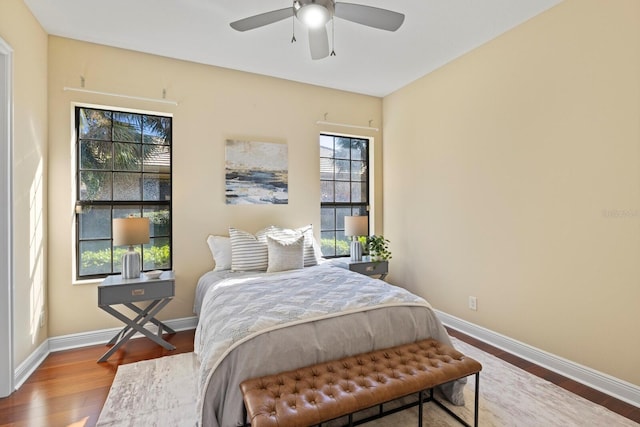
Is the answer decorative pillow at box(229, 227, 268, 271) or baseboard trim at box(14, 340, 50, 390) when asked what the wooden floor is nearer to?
baseboard trim at box(14, 340, 50, 390)

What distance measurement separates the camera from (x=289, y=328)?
5.80ft

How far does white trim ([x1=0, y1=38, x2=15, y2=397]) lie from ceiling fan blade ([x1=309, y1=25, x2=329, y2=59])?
2.09 metres

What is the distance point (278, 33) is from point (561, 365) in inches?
143

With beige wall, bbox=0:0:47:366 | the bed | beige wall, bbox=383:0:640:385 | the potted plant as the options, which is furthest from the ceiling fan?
the potted plant

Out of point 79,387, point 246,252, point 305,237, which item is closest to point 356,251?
point 305,237

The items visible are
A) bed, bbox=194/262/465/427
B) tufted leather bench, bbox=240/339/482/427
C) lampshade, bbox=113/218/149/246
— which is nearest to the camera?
tufted leather bench, bbox=240/339/482/427

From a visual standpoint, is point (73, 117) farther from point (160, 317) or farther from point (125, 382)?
point (125, 382)

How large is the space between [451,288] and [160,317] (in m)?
3.12

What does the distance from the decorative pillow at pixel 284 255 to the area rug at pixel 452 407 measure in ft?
3.63

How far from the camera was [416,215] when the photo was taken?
12.9ft

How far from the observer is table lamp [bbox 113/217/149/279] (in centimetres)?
274

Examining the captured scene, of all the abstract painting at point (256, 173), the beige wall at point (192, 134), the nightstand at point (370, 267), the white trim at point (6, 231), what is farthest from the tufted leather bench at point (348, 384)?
the abstract painting at point (256, 173)

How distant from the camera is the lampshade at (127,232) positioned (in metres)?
2.74

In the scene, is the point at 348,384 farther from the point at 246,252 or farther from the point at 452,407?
the point at 246,252
